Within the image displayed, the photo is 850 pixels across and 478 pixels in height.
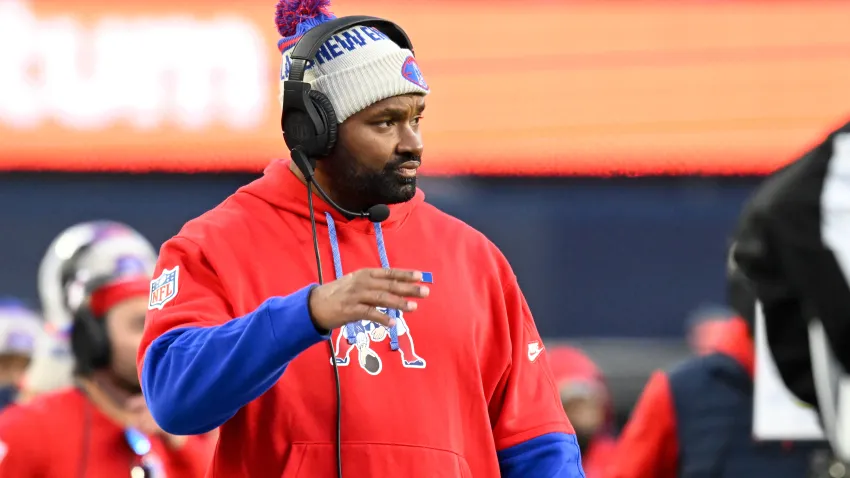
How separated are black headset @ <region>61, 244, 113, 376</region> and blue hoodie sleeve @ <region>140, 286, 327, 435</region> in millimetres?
1672

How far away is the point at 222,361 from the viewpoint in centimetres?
246

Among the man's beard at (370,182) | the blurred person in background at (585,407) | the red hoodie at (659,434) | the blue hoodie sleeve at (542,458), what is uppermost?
the man's beard at (370,182)

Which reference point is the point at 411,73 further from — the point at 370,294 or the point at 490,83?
the point at 490,83

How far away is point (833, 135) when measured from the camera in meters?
2.71

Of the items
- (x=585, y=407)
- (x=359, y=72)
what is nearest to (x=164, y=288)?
(x=359, y=72)

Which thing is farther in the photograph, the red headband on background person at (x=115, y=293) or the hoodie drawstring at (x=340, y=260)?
the red headband on background person at (x=115, y=293)

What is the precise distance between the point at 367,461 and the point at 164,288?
1.48ft

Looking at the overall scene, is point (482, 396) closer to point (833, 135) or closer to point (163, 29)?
point (833, 135)

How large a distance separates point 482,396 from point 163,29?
965 centimetres

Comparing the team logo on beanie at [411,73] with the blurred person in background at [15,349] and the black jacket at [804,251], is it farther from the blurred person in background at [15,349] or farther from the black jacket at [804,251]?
the blurred person in background at [15,349]

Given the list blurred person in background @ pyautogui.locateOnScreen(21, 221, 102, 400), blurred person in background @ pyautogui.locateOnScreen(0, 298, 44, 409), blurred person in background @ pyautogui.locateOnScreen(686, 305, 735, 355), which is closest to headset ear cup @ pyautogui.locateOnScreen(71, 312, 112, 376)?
blurred person in background @ pyautogui.locateOnScreen(21, 221, 102, 400)

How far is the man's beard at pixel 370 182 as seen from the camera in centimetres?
274

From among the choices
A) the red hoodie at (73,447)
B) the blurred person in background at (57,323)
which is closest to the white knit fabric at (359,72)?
the red hoodie at (73,447)

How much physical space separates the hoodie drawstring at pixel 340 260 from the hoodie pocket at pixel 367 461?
179mm
